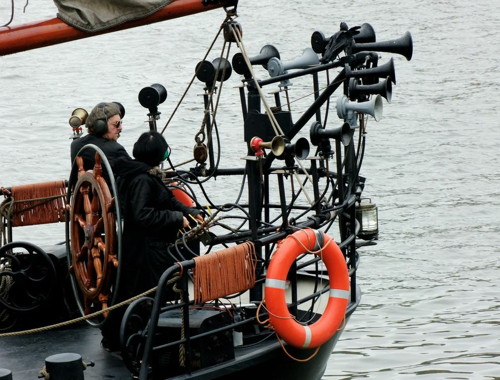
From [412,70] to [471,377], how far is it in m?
12.2

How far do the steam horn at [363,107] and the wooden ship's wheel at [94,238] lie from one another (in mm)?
1670

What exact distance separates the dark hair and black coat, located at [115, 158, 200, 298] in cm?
5

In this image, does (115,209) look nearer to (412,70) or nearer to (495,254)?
(495,254)

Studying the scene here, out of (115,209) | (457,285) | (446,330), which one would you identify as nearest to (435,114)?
(457,285)

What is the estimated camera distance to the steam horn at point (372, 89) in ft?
26.4

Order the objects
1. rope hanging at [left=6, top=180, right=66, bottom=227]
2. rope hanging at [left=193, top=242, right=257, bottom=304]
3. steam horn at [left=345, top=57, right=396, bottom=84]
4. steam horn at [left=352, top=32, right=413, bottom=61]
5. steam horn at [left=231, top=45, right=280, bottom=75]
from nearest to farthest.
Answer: rope hanging at [left=193, top=242, right=257, bottom=304]
steam horn at [left=345, top=57, right=396, bottom=84]
steam horn at [left=352, top=32, right=413, bottom=61]
rope hanging at [left=6, top=180, right=66, bottom=227]
steam horn at [left=231, top=45, right=280, bottom=75]

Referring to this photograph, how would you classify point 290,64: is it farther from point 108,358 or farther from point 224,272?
point 108,358

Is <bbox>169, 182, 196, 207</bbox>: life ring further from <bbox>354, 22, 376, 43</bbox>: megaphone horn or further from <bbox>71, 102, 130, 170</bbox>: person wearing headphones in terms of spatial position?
<bbox>354, 22, 376, 43</bbox>: megaphone horn

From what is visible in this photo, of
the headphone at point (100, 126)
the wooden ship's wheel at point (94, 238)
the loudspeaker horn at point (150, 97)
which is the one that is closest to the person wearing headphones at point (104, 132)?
the headphone at point (100, 126)

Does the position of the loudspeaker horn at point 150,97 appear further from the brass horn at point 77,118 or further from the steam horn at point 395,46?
the steam horn at point 395,46

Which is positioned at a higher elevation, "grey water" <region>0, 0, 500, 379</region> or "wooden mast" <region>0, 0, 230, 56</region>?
"wooden mast" <region>0, 0, 230, 56</region>

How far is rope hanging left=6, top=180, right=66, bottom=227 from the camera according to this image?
912 cm

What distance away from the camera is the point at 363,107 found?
8062 millimetres

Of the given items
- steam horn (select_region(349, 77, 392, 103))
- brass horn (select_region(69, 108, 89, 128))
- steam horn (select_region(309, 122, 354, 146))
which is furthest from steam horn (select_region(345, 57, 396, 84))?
brass horn (select_region(69, 108, 89, 128))
